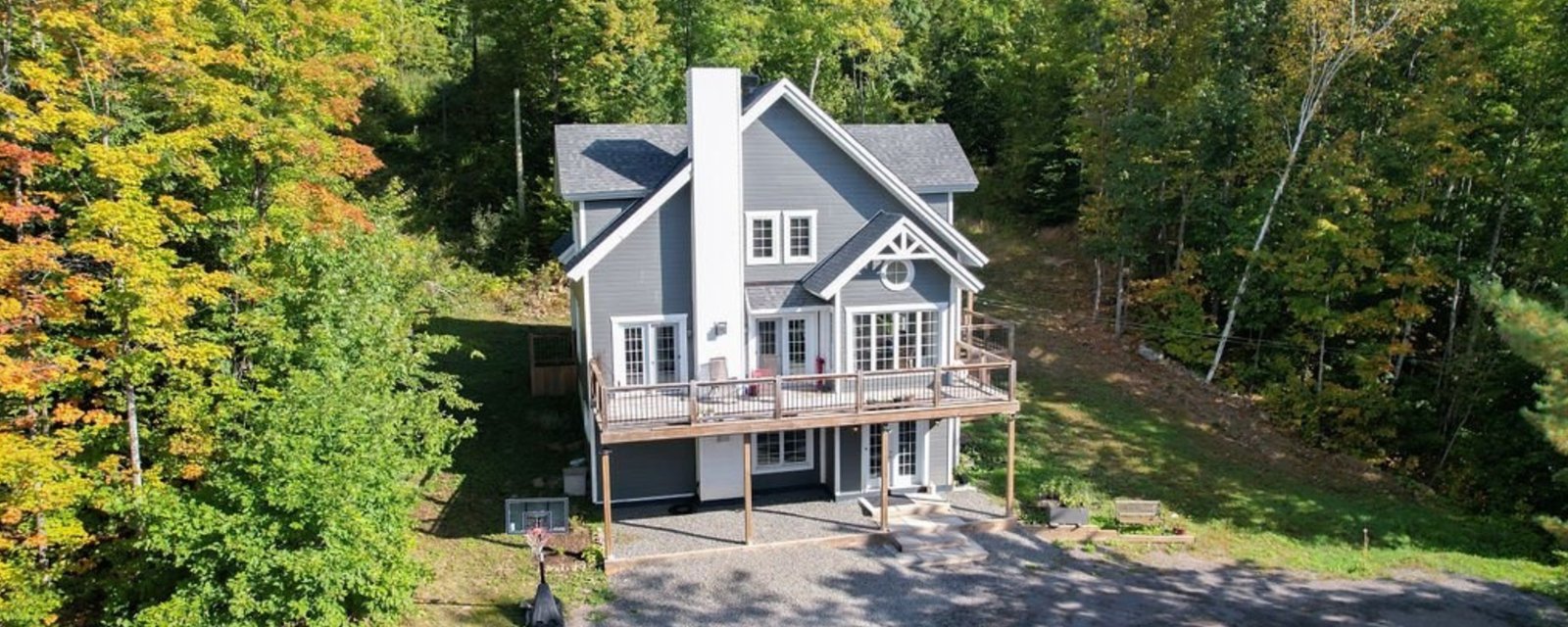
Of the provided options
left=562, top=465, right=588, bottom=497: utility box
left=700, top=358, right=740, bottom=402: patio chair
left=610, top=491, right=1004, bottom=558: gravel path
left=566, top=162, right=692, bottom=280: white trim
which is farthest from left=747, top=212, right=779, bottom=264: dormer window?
left=562, top=465, right=588, bottom=497: utility box

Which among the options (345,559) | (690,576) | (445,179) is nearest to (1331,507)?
(690,576)

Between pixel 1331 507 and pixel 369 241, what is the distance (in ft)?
75.4

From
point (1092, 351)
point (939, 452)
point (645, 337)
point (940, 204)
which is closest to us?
A: point (645, 337)

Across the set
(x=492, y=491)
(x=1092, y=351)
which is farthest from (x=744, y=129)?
(x=1092, y=351)

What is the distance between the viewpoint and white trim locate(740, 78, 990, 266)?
1858cm

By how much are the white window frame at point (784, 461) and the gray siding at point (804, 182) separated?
11.6 ft

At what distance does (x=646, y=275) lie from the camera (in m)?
18.7

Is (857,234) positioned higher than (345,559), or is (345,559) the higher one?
(857,234)

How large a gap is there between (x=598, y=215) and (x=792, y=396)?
18.3 feet

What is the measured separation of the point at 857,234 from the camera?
776 inches

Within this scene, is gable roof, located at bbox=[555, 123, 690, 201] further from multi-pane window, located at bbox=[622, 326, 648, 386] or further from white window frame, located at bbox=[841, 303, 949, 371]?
white window frame, located at bbox=[841, 303, 949, 371]

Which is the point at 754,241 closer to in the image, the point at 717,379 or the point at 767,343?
the point at 767,343

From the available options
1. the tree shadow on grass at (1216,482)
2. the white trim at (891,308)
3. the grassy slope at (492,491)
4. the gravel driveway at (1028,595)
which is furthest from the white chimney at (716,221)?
the tree shadow on grass at (1216,482)

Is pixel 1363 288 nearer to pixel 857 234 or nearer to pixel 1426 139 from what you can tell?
pixel 1426 139
